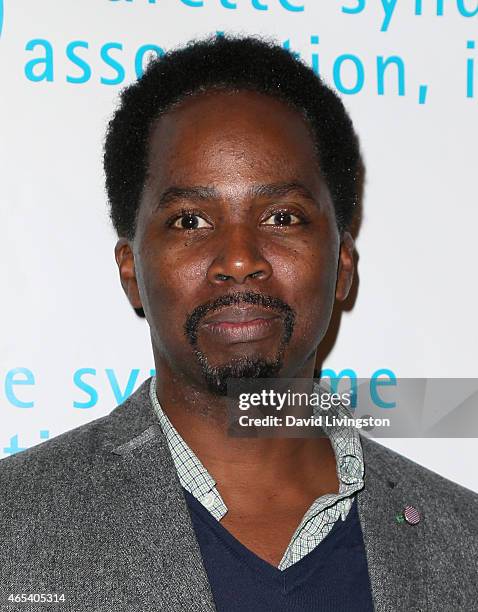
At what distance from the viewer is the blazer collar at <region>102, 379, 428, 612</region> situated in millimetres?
1359

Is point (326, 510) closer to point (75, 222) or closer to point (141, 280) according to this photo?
point (141, 280)

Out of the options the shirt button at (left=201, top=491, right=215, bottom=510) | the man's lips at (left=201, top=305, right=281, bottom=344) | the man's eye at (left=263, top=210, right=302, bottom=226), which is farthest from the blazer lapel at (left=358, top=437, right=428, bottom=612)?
the man's eye at (left=263, top=210, right=302, bottom=226)

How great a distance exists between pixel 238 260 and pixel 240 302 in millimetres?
79

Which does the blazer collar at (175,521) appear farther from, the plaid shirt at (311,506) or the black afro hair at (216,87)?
the black afro hair at (216,87)

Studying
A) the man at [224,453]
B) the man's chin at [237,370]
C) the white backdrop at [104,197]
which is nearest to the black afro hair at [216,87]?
the man at [224,453]

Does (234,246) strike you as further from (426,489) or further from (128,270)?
(426,489)

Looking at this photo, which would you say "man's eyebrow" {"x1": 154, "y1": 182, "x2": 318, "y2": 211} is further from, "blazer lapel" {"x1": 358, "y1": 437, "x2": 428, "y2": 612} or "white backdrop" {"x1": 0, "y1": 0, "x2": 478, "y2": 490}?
"blazer lapel" {"x1": 358, "y1": 437, "x2": 428, "y2": 612}

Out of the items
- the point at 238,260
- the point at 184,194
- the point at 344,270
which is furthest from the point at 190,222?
the point at 344,270

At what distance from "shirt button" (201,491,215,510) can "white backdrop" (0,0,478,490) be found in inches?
21.6

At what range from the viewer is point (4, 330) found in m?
1.94

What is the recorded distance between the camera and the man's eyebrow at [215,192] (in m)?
1.55

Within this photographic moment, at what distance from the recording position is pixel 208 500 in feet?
4.99

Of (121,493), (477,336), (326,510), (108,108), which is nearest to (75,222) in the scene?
(108,108)

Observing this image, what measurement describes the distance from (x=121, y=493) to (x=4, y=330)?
0.67 m
